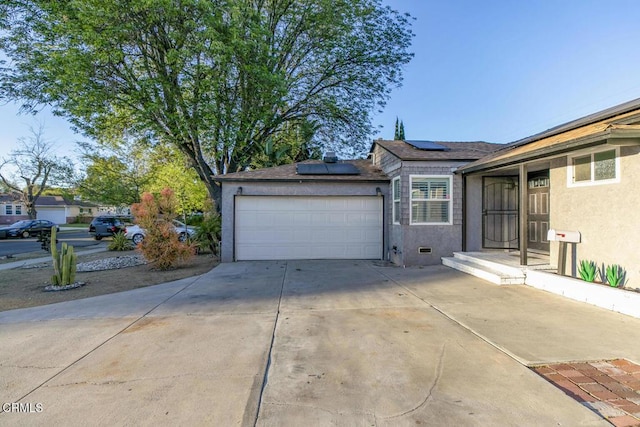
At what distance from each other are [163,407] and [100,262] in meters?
10.2

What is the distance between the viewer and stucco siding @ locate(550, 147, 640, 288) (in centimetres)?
531

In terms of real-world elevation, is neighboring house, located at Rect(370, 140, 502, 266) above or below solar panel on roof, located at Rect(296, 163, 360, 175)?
below

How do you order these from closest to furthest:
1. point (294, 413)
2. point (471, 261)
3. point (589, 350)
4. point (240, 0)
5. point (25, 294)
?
point (294, 413) → point (589, 350) → point (25, 294) → point (471, 261) → point (240, 0)

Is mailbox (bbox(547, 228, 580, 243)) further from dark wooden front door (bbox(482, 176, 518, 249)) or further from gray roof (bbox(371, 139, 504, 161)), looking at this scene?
gray roof (bbox(371, 139, 504, 161))

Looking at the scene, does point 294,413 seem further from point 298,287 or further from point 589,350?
point 298,287

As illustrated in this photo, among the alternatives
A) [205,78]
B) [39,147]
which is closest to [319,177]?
[205,78]

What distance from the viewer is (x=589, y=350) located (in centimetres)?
361

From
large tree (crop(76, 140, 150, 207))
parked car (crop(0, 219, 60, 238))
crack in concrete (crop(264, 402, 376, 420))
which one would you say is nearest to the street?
parked car (crop(0, 219, 60, 238))

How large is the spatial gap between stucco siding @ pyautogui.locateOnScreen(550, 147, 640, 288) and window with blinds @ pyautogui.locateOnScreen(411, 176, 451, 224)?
9.30ft

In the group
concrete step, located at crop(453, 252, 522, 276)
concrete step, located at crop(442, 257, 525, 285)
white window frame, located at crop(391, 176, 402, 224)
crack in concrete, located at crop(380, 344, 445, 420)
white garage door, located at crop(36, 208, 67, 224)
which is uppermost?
white window frame, located at crop(391, 176, 402, 224)

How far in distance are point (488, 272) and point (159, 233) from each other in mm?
8678

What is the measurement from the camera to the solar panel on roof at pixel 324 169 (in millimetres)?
10945

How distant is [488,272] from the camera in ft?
24.2

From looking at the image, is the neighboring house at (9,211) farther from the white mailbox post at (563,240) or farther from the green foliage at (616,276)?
the green foliage at (616,276)
